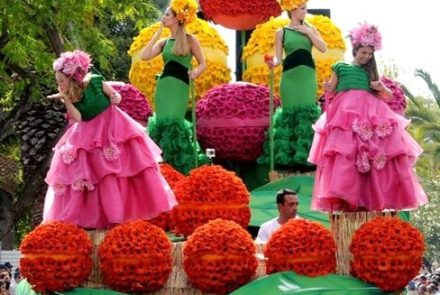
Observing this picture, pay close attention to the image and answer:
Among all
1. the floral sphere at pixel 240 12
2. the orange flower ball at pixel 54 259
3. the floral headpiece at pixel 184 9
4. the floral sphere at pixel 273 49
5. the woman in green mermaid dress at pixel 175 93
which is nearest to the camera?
the orange flower ball at pixel 54 259

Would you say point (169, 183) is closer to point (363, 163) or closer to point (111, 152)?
point (111, 152)

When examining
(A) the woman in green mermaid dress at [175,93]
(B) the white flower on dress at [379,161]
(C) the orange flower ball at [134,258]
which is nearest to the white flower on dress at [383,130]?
(B) the white flower on dress at [379,161]

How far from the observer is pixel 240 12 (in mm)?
11422

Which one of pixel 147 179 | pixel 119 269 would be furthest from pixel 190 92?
pixel 119 269

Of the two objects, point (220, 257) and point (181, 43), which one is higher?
point (181, 43)

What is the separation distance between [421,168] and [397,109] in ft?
70.2

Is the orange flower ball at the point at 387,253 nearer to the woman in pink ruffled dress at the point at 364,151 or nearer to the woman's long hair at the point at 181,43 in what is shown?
the woman in pink ruffled dress at the point at 364,151

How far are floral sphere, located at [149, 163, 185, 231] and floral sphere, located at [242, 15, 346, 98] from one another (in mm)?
1947

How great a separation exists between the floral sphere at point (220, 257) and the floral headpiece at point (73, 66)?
134cm

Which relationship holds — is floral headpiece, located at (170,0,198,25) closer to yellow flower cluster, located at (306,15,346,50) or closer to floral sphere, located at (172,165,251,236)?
floral sphere, located at (172,165,251,236)

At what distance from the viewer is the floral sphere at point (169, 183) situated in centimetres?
836

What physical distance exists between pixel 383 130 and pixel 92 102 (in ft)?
6.08

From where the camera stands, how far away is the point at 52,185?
25.7 feet

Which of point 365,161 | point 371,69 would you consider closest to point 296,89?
point 371,69
